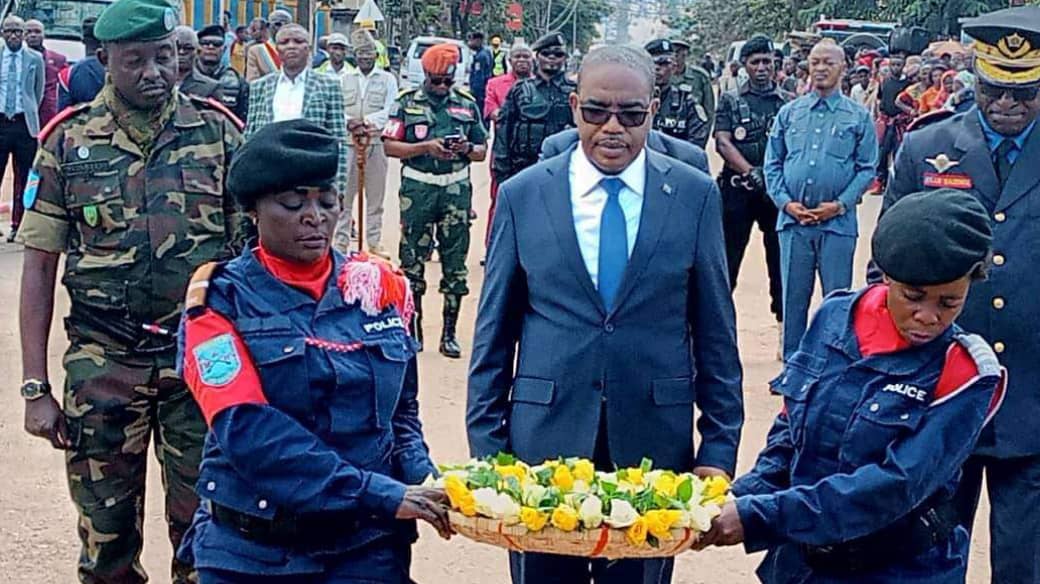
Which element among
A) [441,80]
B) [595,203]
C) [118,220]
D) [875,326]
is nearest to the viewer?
[875,326]

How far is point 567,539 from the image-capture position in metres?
3.06

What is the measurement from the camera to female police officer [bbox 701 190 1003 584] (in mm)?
3164

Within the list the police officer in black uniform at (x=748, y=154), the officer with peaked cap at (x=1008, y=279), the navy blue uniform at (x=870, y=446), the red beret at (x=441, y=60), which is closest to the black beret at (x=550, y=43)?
the red beret at (x=441, y=60)

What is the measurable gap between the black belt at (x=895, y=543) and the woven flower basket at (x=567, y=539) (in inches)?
17.7

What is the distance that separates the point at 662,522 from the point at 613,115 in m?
1.15

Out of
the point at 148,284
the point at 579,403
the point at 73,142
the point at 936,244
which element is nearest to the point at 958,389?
the point at 936,244

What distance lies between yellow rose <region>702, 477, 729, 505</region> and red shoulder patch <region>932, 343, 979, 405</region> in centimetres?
53

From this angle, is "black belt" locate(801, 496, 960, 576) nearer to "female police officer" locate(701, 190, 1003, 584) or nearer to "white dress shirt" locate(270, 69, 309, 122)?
"female police officer" locate(701, 190, 1003, 584)

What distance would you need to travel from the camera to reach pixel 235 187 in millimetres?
3287

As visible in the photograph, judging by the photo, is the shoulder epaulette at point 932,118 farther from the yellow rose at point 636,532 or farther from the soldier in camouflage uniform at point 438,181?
the soldier in camouflage uniform at point 438,181

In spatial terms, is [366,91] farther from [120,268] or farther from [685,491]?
[685,491]

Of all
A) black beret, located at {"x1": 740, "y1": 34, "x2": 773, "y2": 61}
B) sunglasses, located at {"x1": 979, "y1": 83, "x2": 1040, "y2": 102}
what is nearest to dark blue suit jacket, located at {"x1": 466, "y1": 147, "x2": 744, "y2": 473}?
sunglasses, located at {"x1": 979, "y1": 83, "x2": 1040, "y2": 102}

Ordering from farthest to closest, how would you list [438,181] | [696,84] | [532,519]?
[696,84], [438,181], [532,519]

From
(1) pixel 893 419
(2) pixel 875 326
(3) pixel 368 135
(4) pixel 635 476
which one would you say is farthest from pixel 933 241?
(3) pixel 368 135
